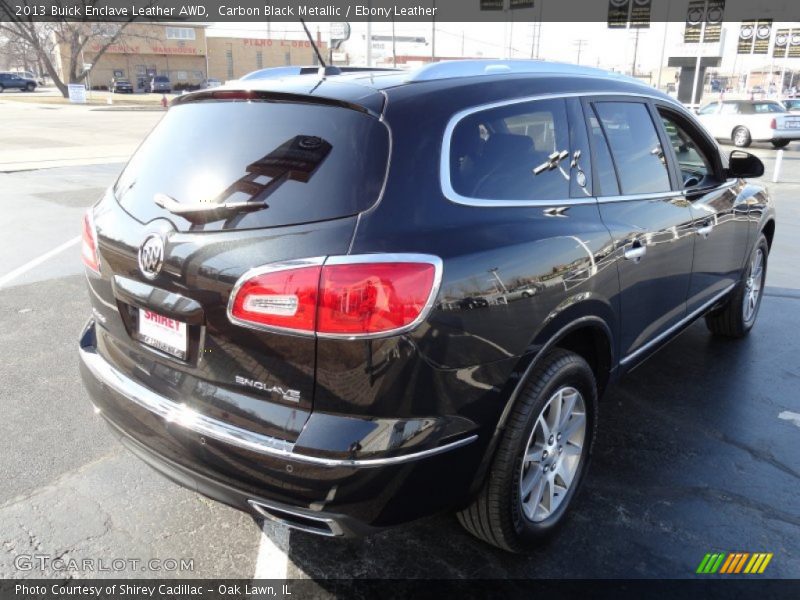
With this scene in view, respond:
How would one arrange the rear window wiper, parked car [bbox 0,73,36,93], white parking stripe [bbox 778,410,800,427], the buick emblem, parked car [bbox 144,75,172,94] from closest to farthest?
the rear window wiper < the buick emblem < white parking stripe [bbox 778,410,800,427] < parked car [bbox 0,73,36,93] < parked car [bbox 144,75,172,94]

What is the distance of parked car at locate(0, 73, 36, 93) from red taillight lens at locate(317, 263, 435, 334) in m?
72.9

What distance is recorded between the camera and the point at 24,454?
10.8ft

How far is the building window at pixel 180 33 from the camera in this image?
79625 millimetres

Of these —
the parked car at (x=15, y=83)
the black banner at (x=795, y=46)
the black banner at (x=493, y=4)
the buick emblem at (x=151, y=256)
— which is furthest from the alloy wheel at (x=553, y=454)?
the parked car at (x=15, y=83)

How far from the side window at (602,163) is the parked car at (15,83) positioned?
72404mm

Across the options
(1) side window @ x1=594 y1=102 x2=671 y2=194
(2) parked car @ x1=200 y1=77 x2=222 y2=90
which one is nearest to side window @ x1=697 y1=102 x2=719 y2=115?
(2) parked car @ x1=200 y1=77 x2=222 y2=90

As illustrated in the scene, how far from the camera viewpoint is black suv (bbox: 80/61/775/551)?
196 centimetres

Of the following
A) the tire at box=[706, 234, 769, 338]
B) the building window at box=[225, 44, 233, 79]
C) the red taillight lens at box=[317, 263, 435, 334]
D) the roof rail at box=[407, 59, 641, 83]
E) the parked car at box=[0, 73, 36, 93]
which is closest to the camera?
the red taillight lens at box=[317, 263, 435, 334]

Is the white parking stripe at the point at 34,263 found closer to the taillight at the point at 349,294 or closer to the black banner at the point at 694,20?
the taillight at the point at 349,294

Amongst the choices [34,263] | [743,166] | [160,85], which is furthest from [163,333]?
[160,85]

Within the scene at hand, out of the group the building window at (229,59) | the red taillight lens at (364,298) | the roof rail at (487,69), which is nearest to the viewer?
the red taillight lens at (364,298)

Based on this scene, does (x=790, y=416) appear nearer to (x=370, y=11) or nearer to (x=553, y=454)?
(x=553, y=454)

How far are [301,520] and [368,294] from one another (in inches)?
30.1

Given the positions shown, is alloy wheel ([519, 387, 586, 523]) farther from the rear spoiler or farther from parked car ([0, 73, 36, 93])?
parked car ([0, 73, 36, 93])
